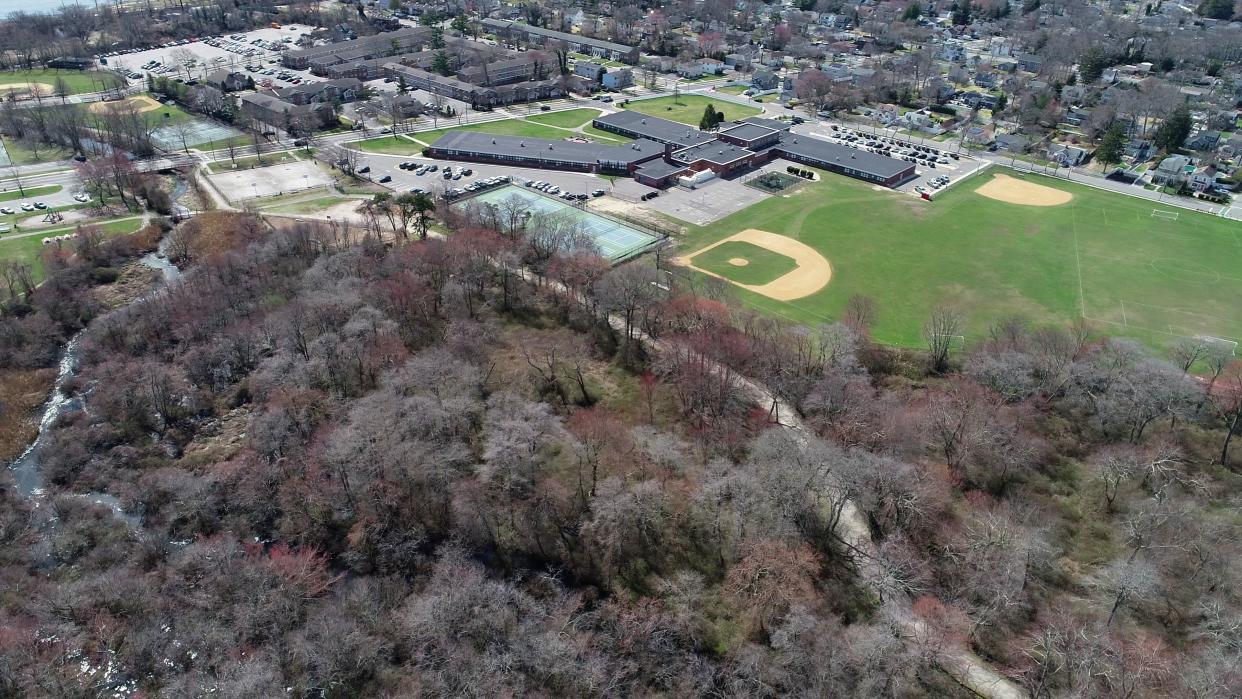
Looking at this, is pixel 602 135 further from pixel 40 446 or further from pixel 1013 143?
pixel 40 446

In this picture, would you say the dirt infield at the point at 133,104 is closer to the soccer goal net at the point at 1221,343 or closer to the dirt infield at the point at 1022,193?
the dirt infield at the point at 1022,193

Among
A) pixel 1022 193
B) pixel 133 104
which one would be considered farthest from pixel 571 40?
pixel 1022 193

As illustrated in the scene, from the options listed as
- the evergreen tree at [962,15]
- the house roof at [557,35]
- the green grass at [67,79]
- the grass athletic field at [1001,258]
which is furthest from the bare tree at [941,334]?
the evergreen tree at [962,15]

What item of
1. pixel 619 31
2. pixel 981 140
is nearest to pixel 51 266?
pixel 981 140

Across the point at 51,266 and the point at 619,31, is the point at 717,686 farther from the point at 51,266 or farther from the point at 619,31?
the point at 619,31

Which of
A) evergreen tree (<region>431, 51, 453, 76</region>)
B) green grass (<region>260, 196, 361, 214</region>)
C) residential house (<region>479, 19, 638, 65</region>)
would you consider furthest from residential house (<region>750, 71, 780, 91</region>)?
green grass (<region>260, 196, 361, 214</region>)
